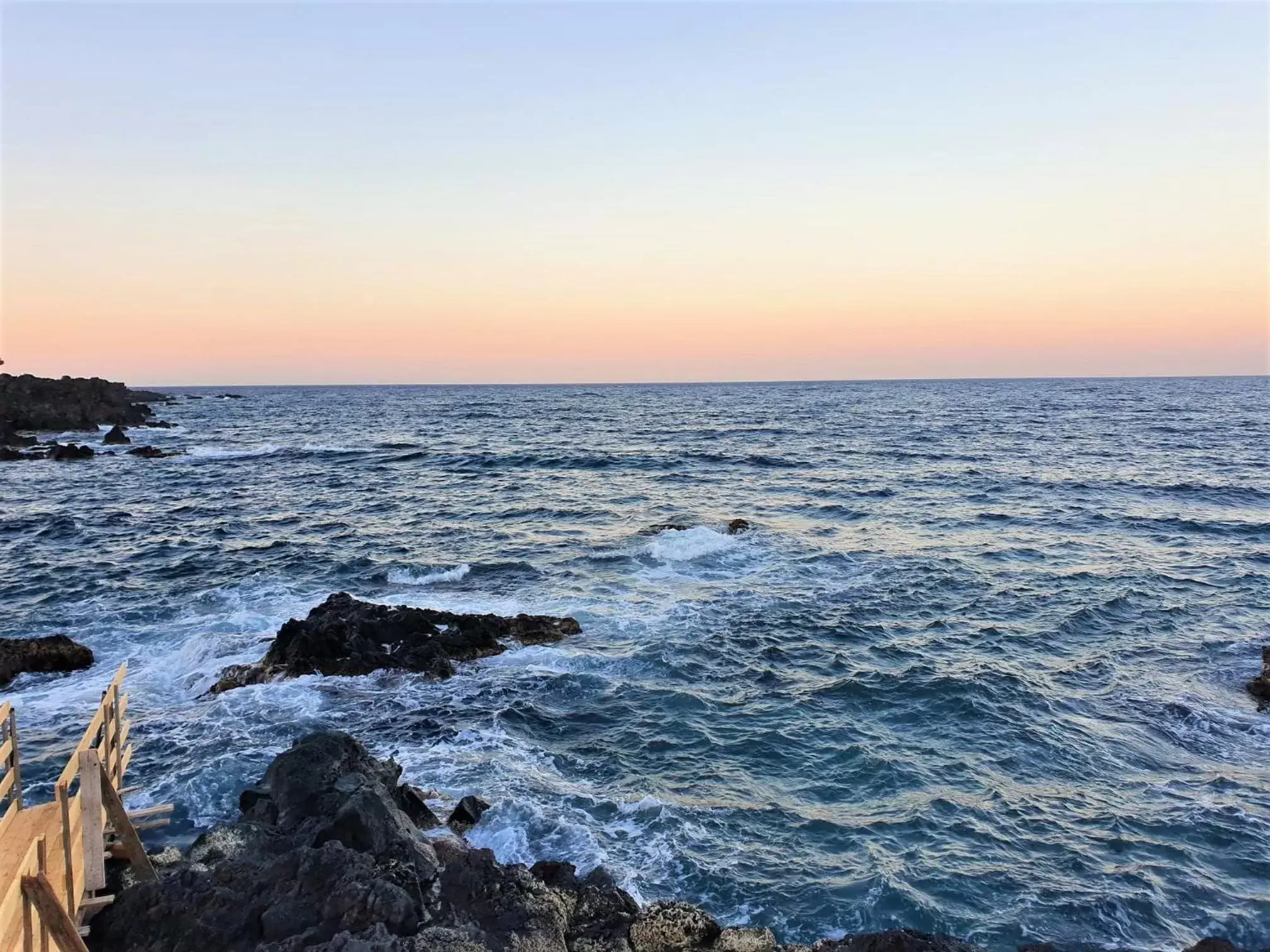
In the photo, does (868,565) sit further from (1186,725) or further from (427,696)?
(427,696)

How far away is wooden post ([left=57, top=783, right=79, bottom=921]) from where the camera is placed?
27.1 ft

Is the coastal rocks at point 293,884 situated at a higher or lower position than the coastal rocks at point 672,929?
higher

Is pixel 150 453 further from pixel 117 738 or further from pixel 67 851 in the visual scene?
pixel 67 851

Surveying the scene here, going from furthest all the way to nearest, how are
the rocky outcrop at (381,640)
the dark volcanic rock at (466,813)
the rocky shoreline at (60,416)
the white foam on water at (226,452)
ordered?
1. the white foam on water at (226,452)
2. the rocky shoreline at (60,416)
3. the rocky outcrop at (381,640)
4. the dark volcanic rock at (466,813)

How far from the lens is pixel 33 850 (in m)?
7.45

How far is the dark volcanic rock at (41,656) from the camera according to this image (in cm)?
1833

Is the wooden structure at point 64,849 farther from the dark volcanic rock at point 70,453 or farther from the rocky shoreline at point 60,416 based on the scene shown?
the rocky shoreline at point 60,416

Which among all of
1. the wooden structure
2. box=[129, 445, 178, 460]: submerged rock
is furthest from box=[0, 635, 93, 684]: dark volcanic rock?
box=[129, 445, 178, 460]: submerged rock

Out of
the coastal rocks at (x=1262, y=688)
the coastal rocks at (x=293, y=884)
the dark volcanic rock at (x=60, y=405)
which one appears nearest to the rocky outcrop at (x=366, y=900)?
the coastal rocks at (x=293, y=884)

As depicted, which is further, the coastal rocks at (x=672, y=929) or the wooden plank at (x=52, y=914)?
the coastal rocks at (x=672, y=929)

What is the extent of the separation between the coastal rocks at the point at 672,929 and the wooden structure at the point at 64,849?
18.9 ft

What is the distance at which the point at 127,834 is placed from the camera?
9.57 m

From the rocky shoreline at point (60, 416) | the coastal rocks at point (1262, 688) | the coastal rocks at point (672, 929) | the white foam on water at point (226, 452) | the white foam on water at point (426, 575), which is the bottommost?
the coastal rocks at point (1262, 688)

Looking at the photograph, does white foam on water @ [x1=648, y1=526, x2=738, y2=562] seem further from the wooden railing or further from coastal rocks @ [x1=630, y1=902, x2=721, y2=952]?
the wooden railing
